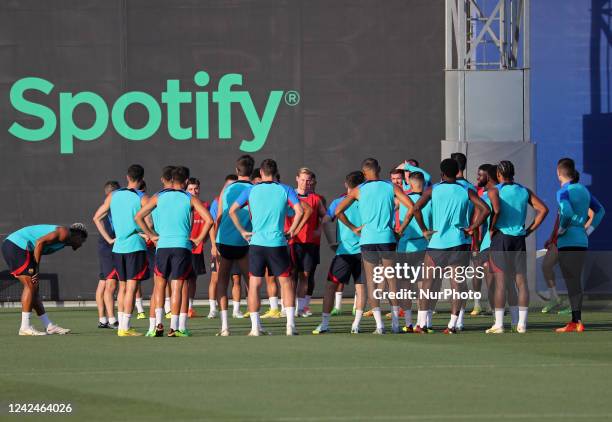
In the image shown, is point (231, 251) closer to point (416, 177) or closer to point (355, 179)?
point (355, 179)

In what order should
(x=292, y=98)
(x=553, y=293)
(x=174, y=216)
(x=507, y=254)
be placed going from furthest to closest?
(x=292, y=98) < (x=553, y=293) < (x=507, y=254) < (x=174, y=216)

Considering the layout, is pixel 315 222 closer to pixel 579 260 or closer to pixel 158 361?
pixel 579 260

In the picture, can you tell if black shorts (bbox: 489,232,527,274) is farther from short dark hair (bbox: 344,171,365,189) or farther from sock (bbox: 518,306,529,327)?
short dark hair (bbox: 344,171,365,189)

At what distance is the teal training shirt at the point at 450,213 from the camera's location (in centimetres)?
1609

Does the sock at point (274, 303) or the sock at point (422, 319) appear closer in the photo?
the sock at point (422, 319)

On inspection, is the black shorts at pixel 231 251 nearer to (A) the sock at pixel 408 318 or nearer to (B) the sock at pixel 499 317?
(A) the sock at pixel 408 318

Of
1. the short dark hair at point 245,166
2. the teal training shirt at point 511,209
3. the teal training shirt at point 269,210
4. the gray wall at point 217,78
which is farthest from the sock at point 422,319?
the gray wall at point 217,78

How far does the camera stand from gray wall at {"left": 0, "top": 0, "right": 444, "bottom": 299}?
2438 cm

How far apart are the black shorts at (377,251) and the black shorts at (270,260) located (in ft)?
3.15

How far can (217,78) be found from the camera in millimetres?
24594

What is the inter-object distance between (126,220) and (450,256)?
13.0 feet

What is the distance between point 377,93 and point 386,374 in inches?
521

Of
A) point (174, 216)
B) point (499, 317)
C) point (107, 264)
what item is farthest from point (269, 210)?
point (107, 264)

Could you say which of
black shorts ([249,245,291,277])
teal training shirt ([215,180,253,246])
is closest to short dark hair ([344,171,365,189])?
black shorts ([249,245,291,277])
